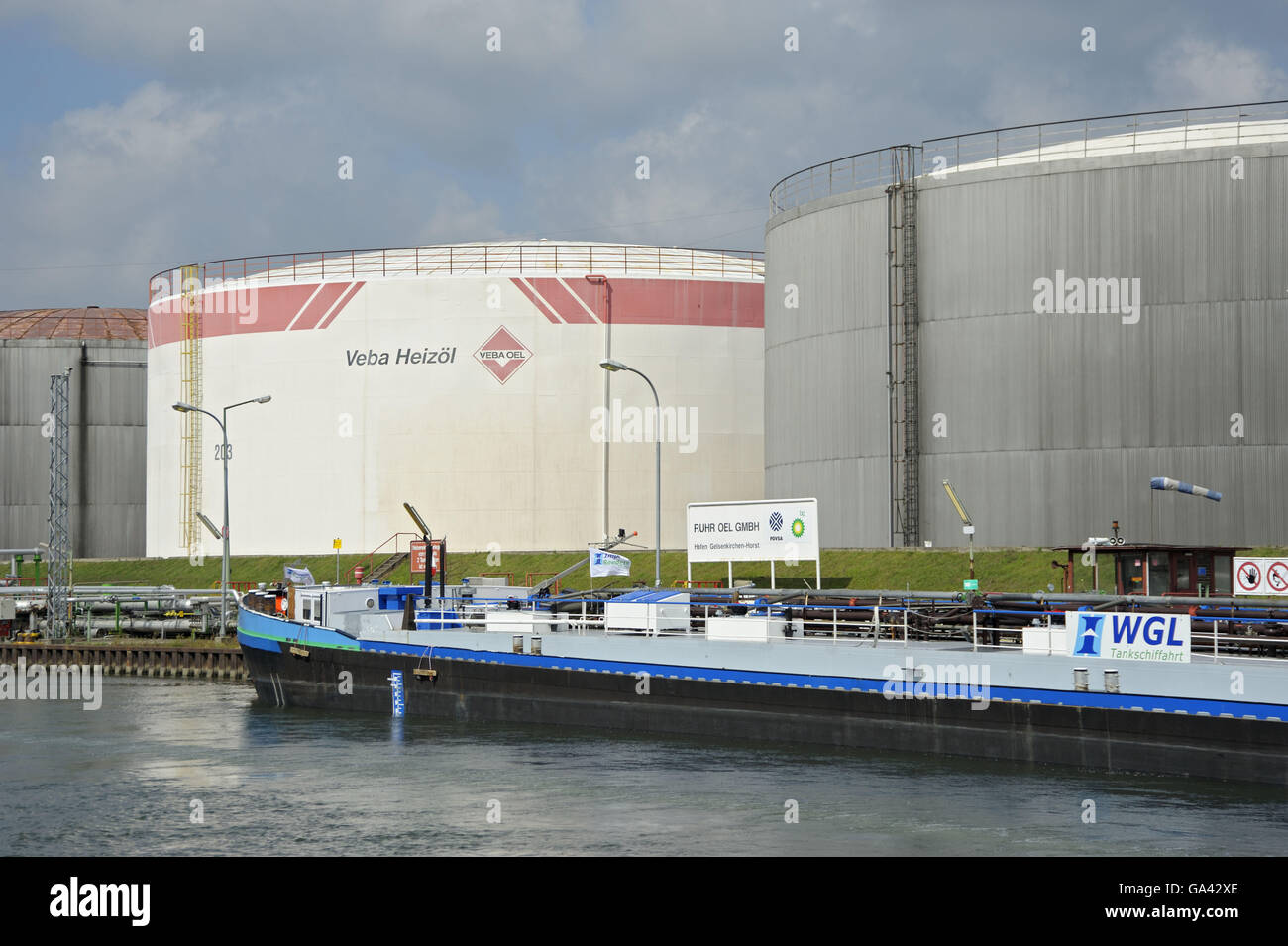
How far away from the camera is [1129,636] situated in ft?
97.8

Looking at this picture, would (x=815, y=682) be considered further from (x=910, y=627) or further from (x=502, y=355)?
→ (x=502, y=355)

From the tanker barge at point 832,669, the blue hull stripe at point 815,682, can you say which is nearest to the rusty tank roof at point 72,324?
the tanker barge at point 832,669

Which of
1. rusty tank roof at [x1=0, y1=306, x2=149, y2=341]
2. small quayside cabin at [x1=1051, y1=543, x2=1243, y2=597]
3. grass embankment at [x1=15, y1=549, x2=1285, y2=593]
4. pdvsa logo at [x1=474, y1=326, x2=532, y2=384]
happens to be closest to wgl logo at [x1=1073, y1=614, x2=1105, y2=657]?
small quayside cabin at [x1=1051, y1=543, x2=1243, y2=597]

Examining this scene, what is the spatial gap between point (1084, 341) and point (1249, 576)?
19.9 m

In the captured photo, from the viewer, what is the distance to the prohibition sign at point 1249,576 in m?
34.6

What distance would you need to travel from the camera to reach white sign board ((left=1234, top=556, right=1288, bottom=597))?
3465 cm

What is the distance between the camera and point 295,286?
75500mm

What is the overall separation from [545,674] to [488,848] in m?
14.0

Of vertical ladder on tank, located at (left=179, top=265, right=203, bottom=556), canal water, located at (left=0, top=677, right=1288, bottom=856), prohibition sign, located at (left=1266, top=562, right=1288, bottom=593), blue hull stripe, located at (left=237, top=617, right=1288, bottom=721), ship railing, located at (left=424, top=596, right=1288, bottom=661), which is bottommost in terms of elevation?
canal water, located at (left=0, top=677, right=1288, bottom=856)

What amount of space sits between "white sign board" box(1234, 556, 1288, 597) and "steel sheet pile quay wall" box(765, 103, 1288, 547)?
54.8 feet

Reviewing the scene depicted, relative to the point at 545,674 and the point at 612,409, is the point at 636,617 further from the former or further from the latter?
the point at 612,409

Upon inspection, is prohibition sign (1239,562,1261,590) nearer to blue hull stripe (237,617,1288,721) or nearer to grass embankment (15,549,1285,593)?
blue hull stripe (237,617,1288,721)

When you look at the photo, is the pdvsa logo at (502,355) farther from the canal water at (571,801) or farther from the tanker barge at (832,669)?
the canal water at (571,801)
